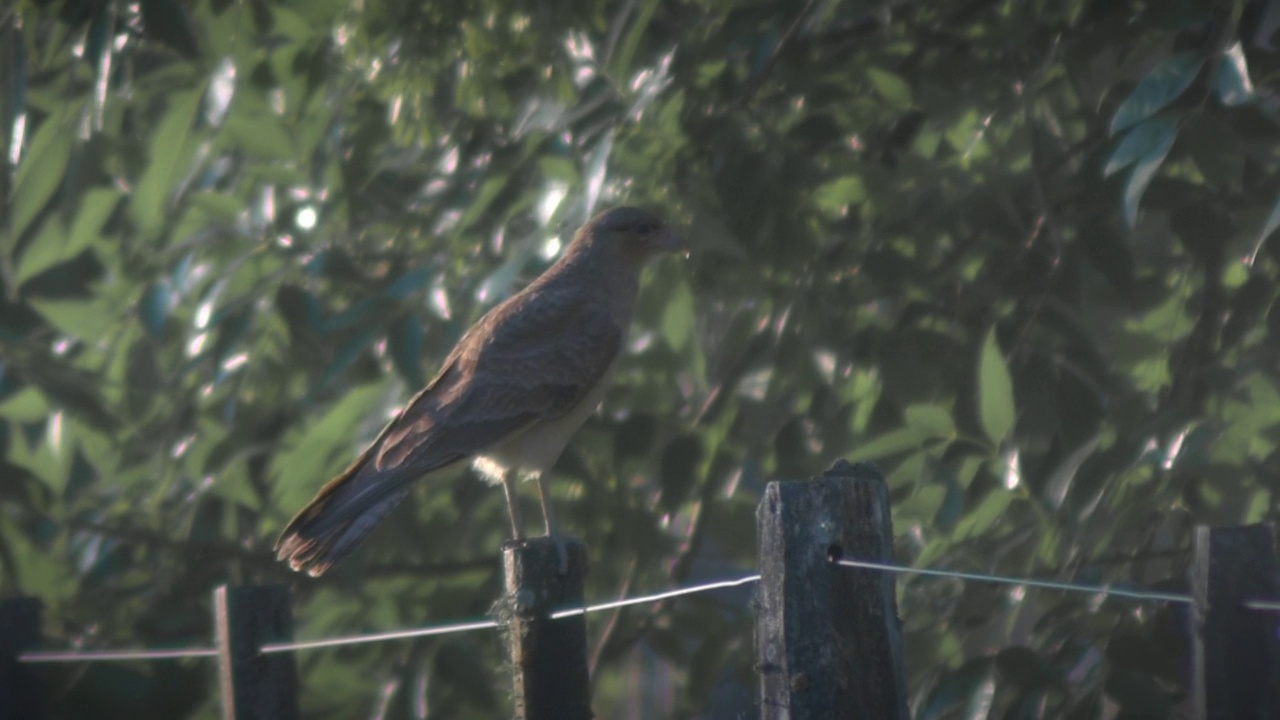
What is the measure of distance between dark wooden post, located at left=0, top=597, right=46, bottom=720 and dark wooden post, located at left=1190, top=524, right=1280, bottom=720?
10.1 feet

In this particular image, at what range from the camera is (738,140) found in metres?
3.57

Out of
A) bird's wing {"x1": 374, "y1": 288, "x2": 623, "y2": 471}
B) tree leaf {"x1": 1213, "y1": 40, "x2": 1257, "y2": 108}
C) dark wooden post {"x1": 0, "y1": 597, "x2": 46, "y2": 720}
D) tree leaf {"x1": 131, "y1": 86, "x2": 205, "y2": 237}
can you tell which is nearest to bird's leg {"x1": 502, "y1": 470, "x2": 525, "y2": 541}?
bird's wing {"x1": 374, "y1": 288, "x2": 623, "y2": 471}

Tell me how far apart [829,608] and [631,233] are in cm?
264

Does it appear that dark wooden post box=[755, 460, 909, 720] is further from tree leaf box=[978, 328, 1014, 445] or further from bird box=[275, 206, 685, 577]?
bird box=[275, 206, 685, 577]

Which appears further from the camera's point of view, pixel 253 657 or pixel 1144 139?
pixel 253 657

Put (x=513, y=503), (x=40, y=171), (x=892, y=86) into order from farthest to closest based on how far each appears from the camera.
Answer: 1. (x=513, y=503)
2. (x=40, y=171)
3. (x=892, y=86)

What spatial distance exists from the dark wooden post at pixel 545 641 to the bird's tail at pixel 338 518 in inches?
35.1

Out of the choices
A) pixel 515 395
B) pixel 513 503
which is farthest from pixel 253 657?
pixel 515 395

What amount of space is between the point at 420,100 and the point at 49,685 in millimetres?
1801

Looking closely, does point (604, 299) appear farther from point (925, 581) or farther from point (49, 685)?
point (49, 685)

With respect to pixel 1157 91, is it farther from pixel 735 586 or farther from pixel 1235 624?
pixel 1235 624

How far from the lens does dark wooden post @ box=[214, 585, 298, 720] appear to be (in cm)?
302

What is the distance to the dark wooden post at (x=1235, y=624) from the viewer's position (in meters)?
1.61

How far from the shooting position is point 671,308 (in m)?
3.78
